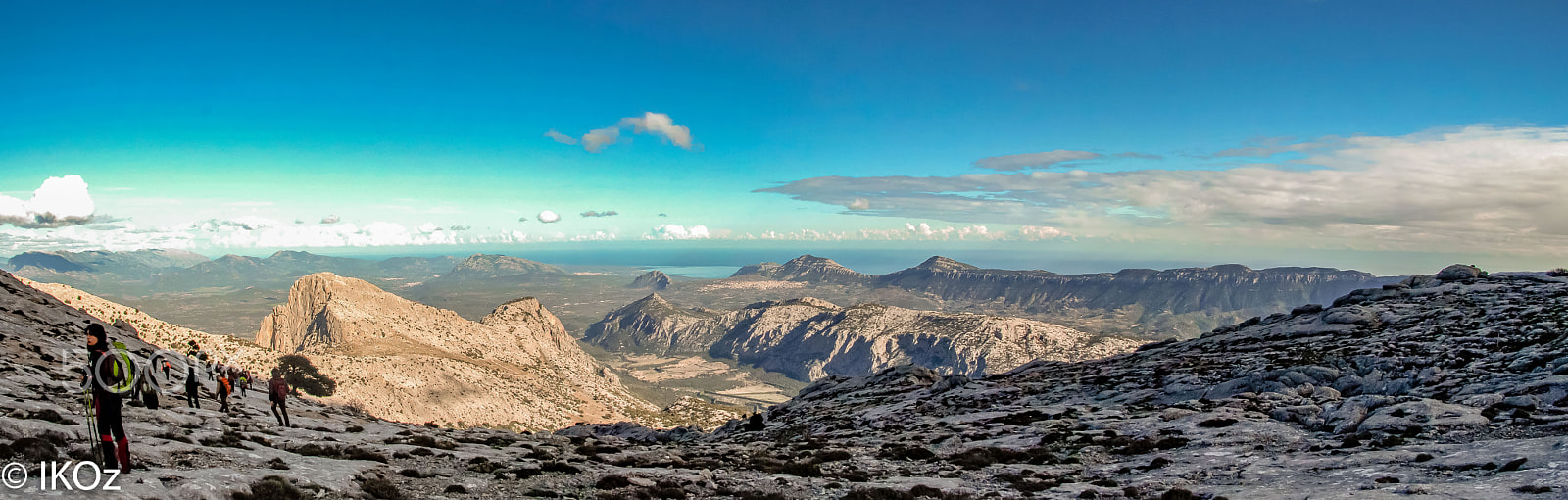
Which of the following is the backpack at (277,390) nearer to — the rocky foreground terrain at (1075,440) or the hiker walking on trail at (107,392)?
the rocky foreground terrain at (1075,440)

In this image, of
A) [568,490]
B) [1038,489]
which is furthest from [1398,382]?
[568,490]

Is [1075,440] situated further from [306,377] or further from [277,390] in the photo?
[306,377]

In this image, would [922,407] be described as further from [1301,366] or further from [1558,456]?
[1558,456]

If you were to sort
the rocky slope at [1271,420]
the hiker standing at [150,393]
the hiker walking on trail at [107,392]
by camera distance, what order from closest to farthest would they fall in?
1. the hiker walking on trail at [107,392]
2. the rocky slope at [1271,420]
3. the hiker standing at [150,393]

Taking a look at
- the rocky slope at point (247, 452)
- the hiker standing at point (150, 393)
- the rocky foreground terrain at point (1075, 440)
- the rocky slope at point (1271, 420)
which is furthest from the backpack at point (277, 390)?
the rocky slope at point (1271, 420)

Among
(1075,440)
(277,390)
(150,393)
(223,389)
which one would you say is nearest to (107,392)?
(150,393)

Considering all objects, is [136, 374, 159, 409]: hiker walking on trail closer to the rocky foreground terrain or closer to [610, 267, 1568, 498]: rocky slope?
the rocky foreground terrain
